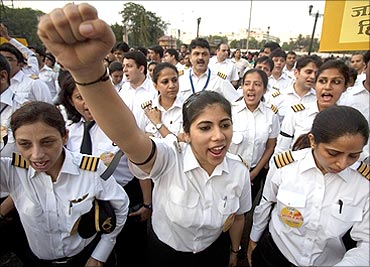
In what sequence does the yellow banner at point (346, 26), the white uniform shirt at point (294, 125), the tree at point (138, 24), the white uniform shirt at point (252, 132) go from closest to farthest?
1. the yellow banner at point (346, 26)
2. the white uniform shirt at point (294, 125)
3. the white uniform shirt at point (252, 132)
4. the tree at point (138, 24)

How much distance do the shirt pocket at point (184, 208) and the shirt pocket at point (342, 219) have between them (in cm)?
81

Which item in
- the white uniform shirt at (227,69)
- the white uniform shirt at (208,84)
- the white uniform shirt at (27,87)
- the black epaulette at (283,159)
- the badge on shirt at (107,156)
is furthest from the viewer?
the white uniform shirt at (227,69)

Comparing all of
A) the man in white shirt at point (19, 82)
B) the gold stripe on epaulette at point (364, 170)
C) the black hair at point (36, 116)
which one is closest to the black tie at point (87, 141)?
the black hair at point (36, 116)

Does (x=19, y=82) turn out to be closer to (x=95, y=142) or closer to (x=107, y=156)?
(x=95, y=142)

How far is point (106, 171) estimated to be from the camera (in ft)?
5.81

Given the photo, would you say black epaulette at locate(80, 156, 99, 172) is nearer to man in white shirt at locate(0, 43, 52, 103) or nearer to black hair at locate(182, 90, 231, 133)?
black hair at locate(182, 90, 231, 133)

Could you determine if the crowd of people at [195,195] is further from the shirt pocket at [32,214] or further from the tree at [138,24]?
the tree at [138,24]

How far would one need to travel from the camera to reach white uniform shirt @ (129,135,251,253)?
154 centimetres

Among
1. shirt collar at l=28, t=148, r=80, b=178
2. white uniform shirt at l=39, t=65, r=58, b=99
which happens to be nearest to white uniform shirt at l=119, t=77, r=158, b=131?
shirt collar at l=28, t=148, r=80, b=178

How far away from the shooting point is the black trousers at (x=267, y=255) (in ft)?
5.88

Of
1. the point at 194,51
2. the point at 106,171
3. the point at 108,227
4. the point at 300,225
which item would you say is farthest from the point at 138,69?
the point at 300,225

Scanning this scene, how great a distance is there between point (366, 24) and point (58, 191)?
2.55 meters

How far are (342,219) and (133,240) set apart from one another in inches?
72.7

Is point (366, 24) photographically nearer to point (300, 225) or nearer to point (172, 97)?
point (300, 225)
